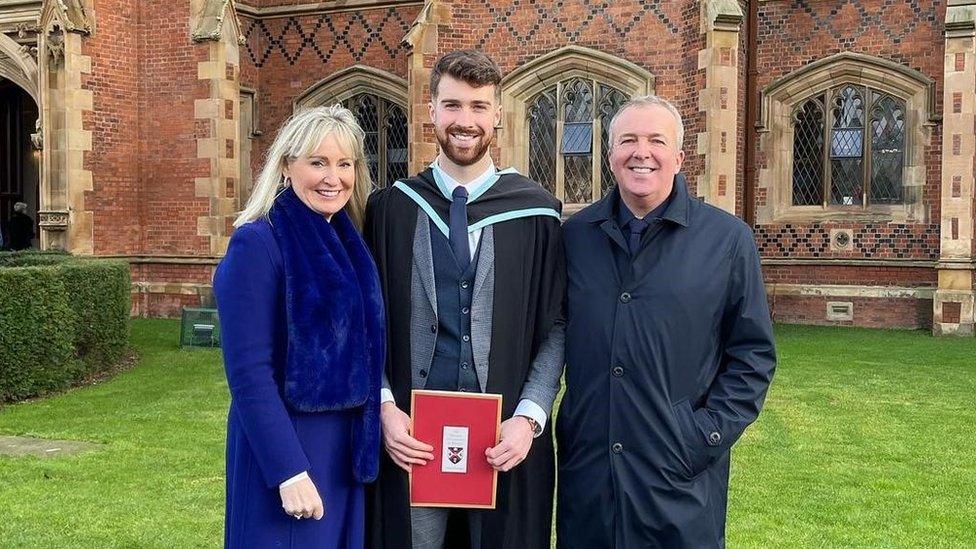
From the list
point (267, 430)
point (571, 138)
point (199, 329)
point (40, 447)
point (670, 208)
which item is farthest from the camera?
point (571, 138)

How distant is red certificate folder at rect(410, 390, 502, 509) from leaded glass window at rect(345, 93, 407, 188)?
13.4 metres

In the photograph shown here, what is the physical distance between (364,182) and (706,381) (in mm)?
1181

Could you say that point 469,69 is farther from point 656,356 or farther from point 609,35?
point 609,35

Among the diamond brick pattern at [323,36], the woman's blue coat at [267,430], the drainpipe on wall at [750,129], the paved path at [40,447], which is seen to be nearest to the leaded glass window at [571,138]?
the drainpipe on wall at [750,129]

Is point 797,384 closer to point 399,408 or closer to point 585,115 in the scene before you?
point 585,115

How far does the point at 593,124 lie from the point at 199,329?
233 inches

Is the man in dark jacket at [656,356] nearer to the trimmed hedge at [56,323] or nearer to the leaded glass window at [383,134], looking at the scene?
the trimmed hedge at [56,323]

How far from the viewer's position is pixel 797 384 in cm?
923

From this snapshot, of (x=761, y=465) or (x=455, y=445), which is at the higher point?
(x=455, y=445)

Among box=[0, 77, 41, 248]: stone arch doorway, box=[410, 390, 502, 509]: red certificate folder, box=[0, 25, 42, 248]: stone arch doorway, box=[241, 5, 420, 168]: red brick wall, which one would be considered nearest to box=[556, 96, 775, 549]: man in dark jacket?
box=[410, 390, 502, 509]: red certificate folder

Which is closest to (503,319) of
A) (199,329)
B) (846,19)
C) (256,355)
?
(256,355)

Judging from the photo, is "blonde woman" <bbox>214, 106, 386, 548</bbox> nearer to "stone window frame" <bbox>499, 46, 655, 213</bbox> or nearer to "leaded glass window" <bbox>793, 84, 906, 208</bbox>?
"stone window frame" <bbox>499, 46, 655, 213</bbox>

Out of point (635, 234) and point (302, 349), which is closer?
point (302, 349)

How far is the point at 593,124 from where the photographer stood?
13.7 metres
